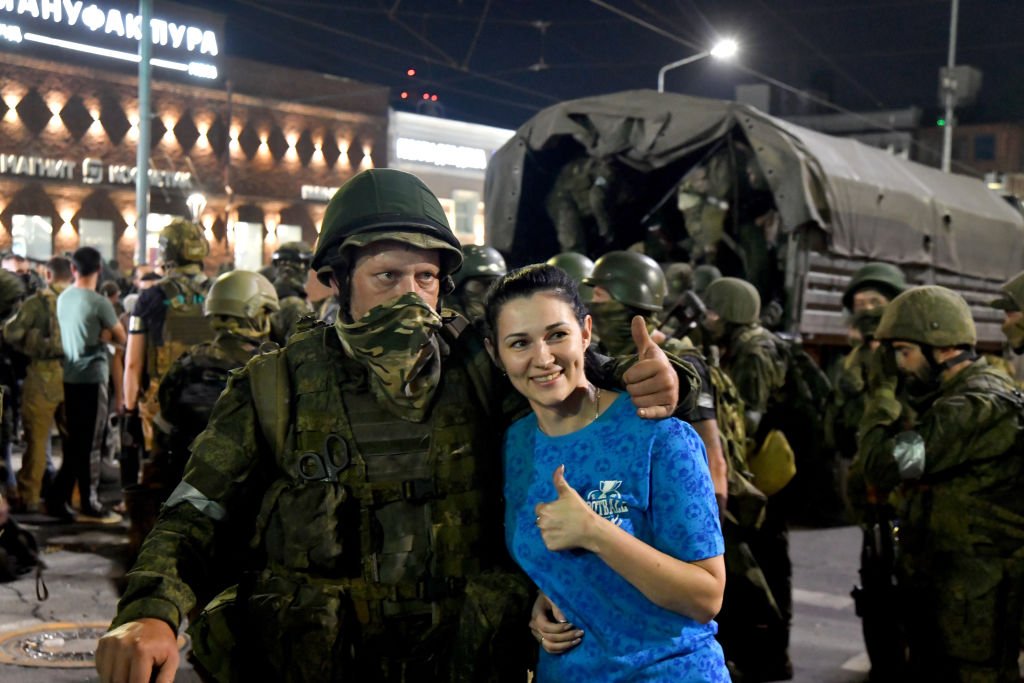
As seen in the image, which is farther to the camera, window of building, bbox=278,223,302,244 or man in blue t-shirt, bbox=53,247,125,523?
window of building, bbox=278,223,302,244

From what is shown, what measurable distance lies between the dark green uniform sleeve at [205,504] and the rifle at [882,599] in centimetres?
345

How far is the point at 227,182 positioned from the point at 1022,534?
3531cm

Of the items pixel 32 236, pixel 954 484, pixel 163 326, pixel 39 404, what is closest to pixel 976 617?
pixel 954 484

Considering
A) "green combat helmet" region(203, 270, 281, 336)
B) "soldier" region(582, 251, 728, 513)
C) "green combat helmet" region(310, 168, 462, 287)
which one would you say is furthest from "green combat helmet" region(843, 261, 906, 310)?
"green combat helmet" region(310, 168, 462, 287)

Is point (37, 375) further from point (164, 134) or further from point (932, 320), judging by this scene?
point (164, 134)

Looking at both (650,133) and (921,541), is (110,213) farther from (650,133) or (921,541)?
(921,541)

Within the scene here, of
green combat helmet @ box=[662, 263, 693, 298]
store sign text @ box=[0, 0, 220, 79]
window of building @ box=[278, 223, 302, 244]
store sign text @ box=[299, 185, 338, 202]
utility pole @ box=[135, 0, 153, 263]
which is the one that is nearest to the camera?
green combat helmet @ box=[662, 263, 693, 298]

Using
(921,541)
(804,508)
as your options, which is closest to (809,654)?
(921,541)

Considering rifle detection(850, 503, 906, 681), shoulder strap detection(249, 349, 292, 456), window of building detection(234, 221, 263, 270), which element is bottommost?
rifle detection(850, 503, 906, 681)

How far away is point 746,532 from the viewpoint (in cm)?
538

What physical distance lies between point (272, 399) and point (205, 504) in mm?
294

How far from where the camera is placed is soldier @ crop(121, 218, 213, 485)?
26.3ft

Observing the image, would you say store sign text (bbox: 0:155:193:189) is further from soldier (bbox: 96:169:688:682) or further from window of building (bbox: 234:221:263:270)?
window of building (bbox: 234:221:263:270)

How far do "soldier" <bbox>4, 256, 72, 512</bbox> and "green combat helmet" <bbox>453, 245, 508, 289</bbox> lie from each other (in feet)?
14.7
